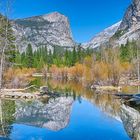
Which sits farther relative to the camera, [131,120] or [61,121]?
[61,121]

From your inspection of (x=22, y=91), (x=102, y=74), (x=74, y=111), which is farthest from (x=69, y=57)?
(x=74, y=111)

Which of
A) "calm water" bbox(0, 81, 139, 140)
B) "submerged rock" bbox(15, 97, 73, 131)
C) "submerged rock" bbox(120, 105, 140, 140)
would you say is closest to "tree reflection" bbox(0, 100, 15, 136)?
"calm water" bbox(0, 81, 139, 140)

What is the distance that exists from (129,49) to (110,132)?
87031mm

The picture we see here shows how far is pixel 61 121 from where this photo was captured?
24.8 m

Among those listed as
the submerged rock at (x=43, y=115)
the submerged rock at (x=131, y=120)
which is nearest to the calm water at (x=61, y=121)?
the submerged rock at (x=43, y=115)

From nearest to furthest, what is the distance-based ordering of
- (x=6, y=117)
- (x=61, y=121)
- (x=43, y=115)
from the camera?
1. (x=6, y=117)
2. (x=61, y=121)
3. (x=43, y=115)

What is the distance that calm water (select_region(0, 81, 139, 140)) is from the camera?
766 inches

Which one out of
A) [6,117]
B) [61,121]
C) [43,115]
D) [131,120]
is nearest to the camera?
[131,120]

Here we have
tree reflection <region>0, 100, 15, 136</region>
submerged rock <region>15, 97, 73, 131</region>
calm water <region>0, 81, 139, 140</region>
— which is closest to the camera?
calm water <region>0, 81, 139, 140</region>

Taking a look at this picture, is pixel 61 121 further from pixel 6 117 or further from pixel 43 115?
pixel 6 117

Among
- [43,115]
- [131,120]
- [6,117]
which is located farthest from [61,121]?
[131,120]

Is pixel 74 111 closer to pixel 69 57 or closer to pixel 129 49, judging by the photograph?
pixel 129 49

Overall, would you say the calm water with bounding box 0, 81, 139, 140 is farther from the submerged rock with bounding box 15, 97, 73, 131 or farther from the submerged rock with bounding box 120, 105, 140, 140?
the submerged rock with bounding box 120, 105, 140, 140

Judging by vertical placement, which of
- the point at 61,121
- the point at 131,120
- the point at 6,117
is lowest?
the point at 61,121
